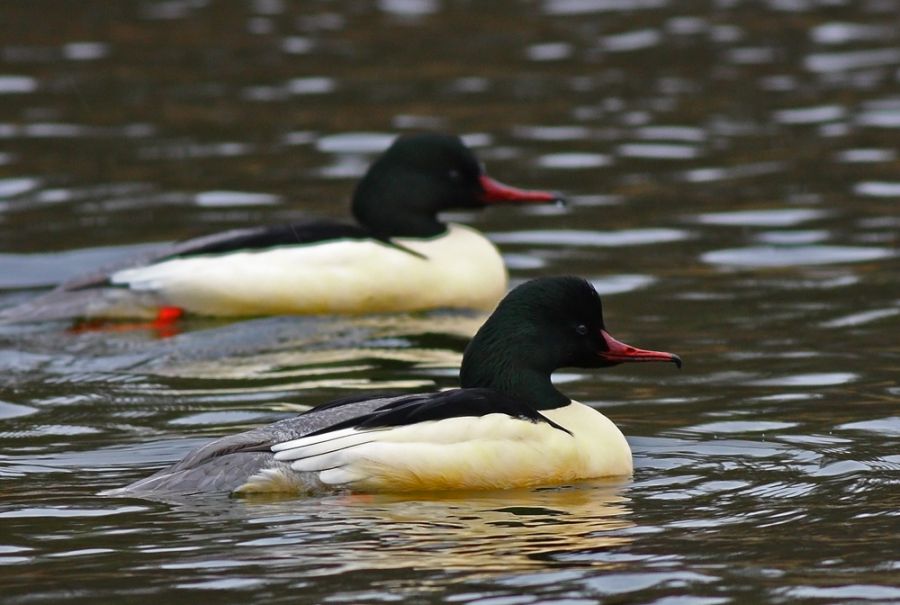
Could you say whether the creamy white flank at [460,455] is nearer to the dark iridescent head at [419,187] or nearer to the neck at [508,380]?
the neck at [508,380]

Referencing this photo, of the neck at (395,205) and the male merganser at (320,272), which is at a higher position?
the neck at (395,205)

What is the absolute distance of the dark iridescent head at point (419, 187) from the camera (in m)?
12.4

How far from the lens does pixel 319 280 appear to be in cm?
1174

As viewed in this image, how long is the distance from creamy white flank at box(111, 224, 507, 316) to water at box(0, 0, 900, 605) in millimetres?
195

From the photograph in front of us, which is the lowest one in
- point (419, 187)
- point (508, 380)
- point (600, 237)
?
point (600, 237)

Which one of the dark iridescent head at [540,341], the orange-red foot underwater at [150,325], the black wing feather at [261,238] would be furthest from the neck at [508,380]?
the black wing feather at [261,238]

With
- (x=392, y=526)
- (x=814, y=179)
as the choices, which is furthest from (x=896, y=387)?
(x=814, y=179)

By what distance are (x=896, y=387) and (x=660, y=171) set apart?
6.10 meters

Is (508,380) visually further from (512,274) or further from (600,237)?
(600,237)

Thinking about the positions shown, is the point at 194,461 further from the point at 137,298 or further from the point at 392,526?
the point at 137,298

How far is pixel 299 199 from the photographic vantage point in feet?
48.9

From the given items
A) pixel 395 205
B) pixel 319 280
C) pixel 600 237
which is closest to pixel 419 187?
pixel 395 205

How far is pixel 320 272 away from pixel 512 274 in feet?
5.65

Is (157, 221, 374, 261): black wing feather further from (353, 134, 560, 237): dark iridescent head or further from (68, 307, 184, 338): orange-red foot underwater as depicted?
(353, 134, 560, 237): dark iridescent head
